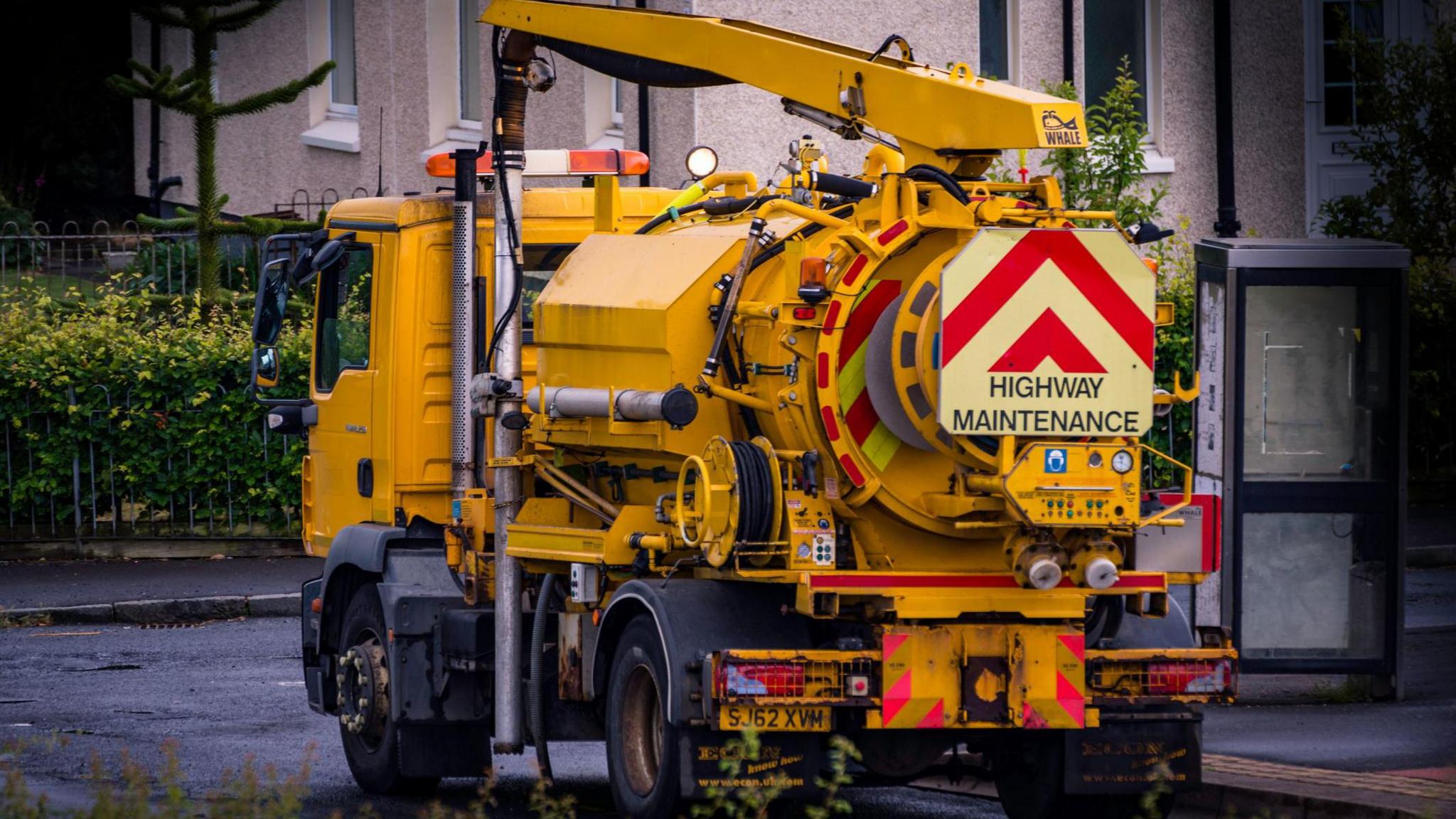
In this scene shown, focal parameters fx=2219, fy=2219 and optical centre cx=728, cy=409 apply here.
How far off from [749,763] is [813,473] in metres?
1.02

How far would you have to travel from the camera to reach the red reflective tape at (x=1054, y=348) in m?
7.21

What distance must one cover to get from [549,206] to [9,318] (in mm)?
9238

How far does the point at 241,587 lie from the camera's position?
660 inches

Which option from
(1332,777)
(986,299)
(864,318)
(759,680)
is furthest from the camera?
(1332,777)

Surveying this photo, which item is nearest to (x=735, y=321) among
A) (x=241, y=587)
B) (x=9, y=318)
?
(x=241, y=587)

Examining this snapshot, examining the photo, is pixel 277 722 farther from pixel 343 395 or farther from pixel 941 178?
pixel 941 178

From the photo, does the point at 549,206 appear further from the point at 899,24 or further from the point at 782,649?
the point at 899,24

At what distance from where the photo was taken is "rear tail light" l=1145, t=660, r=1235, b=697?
7949 millimetres

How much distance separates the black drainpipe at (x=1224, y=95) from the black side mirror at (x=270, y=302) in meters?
12.3

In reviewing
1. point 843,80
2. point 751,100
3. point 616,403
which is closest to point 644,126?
point 751,100

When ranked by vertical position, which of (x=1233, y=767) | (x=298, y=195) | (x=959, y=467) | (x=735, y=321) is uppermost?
(x=298, y=195)

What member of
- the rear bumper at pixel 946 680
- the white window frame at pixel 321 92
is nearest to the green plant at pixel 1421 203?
the rear bumper at pixel 946 680

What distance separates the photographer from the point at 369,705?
9.91 m

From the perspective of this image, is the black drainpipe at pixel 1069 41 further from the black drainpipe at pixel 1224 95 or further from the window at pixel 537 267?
the window at pixel 537 267
